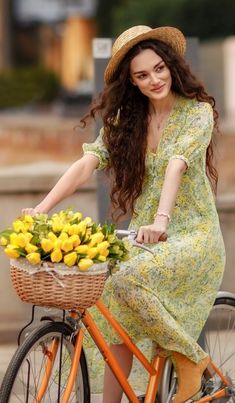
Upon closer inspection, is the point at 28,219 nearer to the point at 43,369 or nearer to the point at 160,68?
the point at 43,369

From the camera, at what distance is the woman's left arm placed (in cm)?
468

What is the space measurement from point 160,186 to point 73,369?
77 centimetres

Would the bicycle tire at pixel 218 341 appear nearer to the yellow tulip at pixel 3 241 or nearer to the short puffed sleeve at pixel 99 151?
the short puffed sleeve at pixel 99 151

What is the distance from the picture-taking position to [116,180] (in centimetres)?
511

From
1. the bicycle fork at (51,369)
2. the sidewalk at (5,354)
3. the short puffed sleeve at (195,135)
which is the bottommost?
the sidewalk at (5,354)

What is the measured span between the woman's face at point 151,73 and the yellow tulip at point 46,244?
767mm

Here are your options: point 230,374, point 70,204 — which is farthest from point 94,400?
point 70,204

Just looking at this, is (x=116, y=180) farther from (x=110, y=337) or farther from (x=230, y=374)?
(x=230, y=374)

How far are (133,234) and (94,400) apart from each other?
119 centimetres

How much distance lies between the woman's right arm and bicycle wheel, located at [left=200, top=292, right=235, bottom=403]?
2.46 ft

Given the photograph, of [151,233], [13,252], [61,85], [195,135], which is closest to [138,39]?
[195,135]

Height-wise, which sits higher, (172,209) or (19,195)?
(172,209)

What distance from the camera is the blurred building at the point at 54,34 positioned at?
161ft

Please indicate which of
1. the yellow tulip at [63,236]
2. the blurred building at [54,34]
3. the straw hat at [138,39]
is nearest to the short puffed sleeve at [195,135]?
the straw hat at [138,39]
